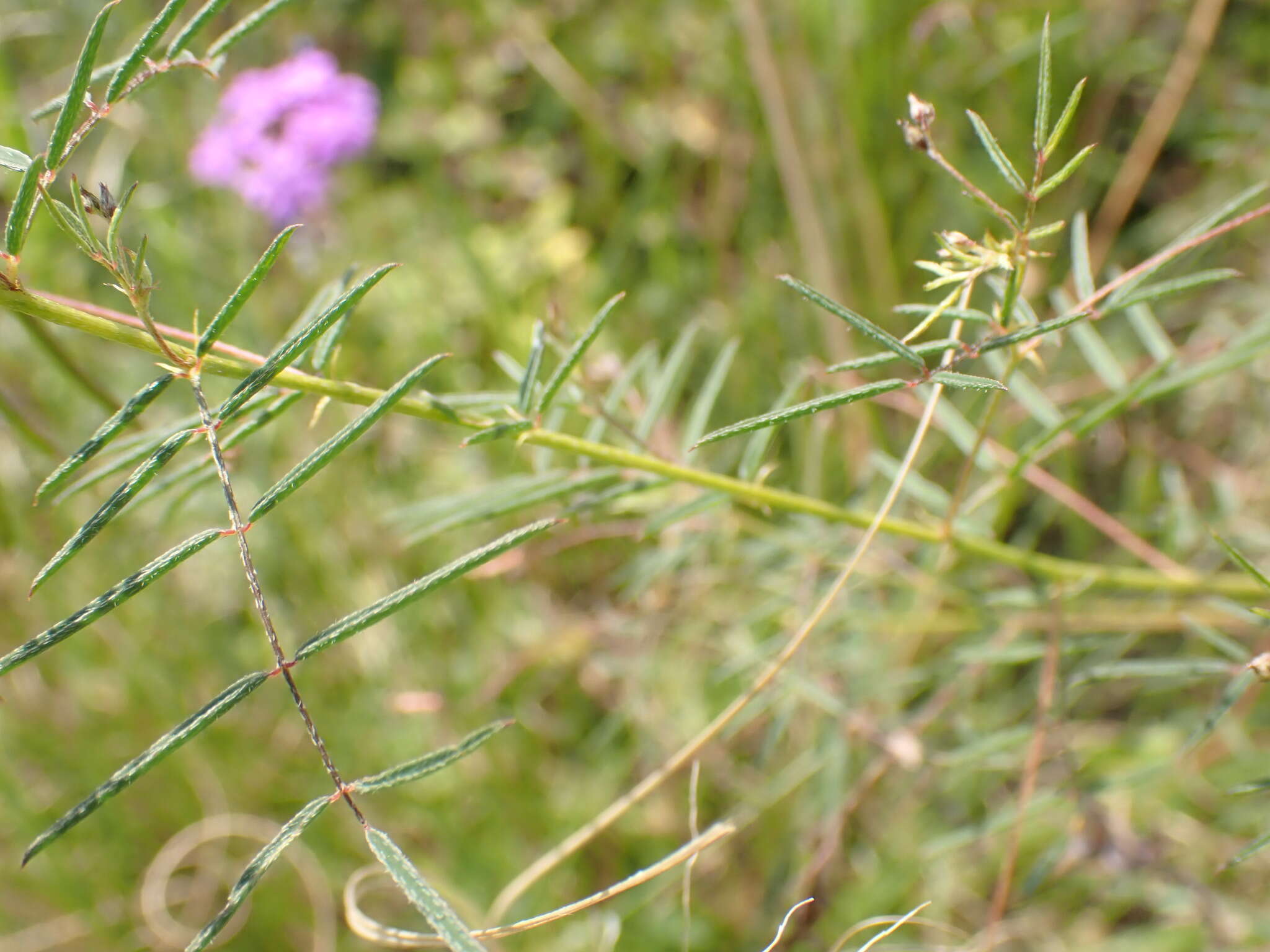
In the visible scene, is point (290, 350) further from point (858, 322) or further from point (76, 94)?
point (858, 322)

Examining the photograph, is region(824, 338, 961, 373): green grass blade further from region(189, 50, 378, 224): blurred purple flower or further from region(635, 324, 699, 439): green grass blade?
region(189, 50, 378, 224): blurred purple flower

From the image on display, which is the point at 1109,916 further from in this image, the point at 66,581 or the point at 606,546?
the point at 66,581

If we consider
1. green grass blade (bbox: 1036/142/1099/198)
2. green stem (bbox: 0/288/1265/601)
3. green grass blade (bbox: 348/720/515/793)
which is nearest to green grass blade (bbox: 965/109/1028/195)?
green grass blade (bbox: 1036/142/1099/198)

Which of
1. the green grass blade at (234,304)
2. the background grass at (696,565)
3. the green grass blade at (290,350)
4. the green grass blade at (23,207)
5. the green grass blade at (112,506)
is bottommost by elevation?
the background grass at (696,565)

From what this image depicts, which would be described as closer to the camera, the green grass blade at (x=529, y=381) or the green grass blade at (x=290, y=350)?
the green grass blade at (x=290, y=350)

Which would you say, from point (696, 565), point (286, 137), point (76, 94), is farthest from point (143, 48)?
point (286, 137)

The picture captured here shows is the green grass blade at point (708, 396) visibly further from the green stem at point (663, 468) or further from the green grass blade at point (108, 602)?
the green grass blade at point (108, 602)

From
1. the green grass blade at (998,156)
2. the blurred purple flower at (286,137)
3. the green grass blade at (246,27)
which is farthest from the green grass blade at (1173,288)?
the blurred purple flower at (286,137)
